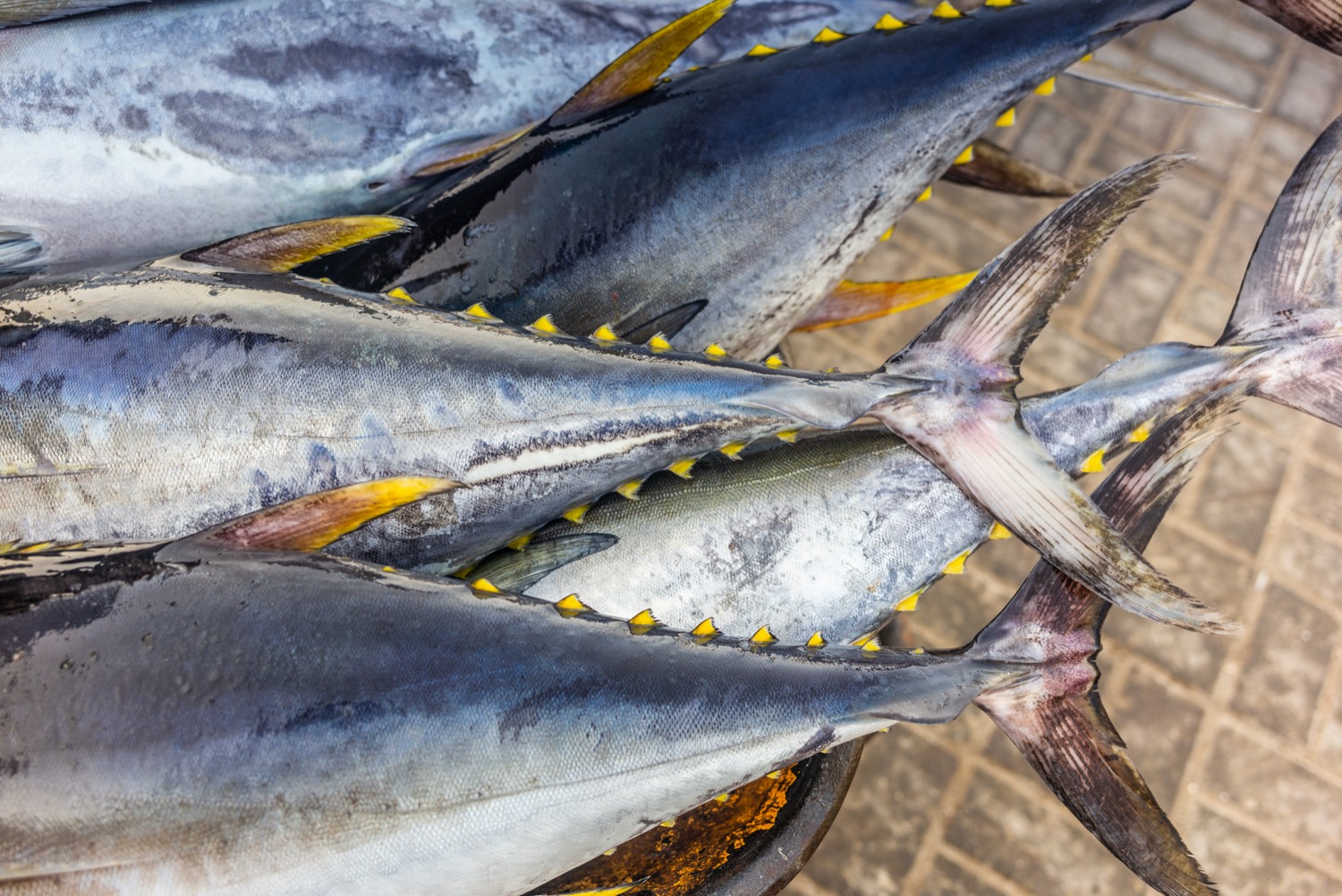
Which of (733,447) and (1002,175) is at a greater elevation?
(1002,175)

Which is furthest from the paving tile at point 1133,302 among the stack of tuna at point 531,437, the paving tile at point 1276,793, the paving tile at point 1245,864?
the stack of tuna at point 531,437

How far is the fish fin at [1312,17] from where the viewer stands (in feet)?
5.35

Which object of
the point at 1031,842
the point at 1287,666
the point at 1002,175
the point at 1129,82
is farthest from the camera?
the point at 1287,666

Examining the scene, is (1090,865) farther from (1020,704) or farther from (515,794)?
(515,794)

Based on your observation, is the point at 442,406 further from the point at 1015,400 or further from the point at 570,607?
the point at 1015,400

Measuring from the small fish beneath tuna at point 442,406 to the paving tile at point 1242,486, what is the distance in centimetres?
226

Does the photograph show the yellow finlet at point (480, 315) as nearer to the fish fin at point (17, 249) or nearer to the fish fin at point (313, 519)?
the fish fin at point (313, 519)

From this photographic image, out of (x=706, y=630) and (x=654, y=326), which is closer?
(x=706, y=630)

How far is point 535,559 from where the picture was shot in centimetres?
149

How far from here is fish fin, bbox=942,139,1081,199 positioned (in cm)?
198

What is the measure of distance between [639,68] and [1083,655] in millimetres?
1198

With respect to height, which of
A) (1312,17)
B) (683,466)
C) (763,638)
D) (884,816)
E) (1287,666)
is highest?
(1312,17)

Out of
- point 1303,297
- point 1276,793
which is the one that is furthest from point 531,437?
point 1276,793

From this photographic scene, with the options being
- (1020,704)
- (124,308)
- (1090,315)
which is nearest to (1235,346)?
(1020,704)
